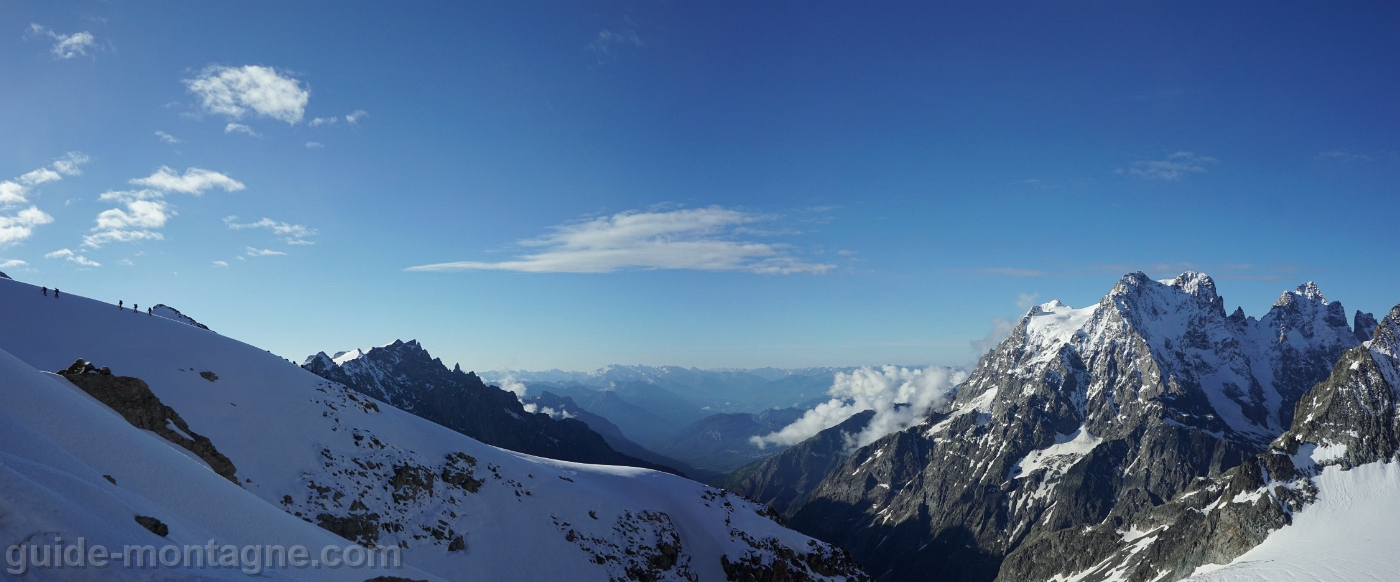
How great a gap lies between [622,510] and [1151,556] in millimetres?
211032

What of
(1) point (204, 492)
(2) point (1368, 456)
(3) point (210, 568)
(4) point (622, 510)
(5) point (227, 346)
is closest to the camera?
(3) point (210, 568)

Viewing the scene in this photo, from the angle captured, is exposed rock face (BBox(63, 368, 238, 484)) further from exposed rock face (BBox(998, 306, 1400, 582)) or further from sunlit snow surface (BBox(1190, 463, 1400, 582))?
exposed rock face (BBox(998, 306, 1400, 582))

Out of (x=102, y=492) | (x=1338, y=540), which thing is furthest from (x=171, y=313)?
(x=1338, y=540)

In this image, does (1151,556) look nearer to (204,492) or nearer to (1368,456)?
(1368,456)

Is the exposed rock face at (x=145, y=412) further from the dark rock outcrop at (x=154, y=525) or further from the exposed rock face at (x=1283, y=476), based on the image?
the exposed rock face at (x=1283, y=476)

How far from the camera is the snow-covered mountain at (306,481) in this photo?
69.4ft

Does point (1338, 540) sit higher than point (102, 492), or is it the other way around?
point (102, 492)

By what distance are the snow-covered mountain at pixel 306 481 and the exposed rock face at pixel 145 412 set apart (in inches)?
56.3

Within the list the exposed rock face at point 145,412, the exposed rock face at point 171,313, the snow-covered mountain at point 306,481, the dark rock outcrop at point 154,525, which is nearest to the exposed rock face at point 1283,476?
the snow-covered mountain at point 306,481

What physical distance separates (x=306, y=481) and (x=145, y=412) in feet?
35.4

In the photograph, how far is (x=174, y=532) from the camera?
17.2 meters

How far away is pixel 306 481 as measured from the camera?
41.4m

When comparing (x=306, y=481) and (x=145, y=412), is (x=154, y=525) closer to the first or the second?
(x=145, y=412)

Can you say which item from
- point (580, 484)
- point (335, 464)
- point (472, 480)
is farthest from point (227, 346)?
point (580, 484)
